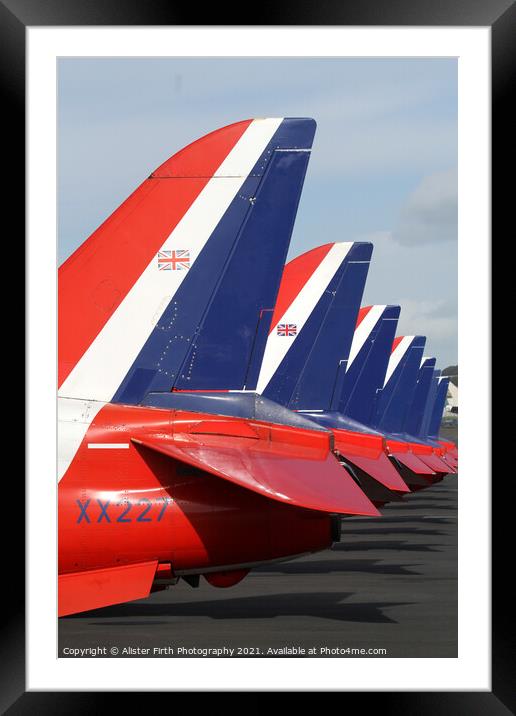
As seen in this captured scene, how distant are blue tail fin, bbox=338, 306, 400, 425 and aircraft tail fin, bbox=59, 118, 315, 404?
16.5m

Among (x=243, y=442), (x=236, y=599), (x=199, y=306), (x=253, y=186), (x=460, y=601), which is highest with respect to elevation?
(x=253, y=186)

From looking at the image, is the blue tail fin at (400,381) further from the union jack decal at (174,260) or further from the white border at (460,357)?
the white border at (460,357)

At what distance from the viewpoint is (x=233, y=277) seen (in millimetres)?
12148

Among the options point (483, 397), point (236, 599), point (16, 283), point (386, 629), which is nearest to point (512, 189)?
point (483, 397)

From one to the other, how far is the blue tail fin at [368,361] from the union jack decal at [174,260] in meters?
17.0

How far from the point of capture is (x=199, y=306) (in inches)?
471

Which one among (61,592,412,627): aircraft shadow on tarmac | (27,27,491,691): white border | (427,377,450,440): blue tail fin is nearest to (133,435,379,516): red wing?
(27,27,491,691): white border

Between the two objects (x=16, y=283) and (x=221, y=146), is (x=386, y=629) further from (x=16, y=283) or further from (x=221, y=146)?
(x=16, y=283)

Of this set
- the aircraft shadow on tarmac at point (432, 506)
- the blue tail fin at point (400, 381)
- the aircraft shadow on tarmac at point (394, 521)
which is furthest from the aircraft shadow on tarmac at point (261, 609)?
the blue tail fin at point (400, 381)

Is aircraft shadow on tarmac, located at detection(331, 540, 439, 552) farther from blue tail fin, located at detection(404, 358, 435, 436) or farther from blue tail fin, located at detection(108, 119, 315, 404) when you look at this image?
blue tail fin, located at detection(404, 358, 435, 436)

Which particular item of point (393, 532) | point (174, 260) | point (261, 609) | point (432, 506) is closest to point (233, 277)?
point (174, 260)

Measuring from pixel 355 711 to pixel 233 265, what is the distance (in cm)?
482

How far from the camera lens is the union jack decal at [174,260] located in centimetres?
1191

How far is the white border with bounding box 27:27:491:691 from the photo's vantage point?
29.2 feet
